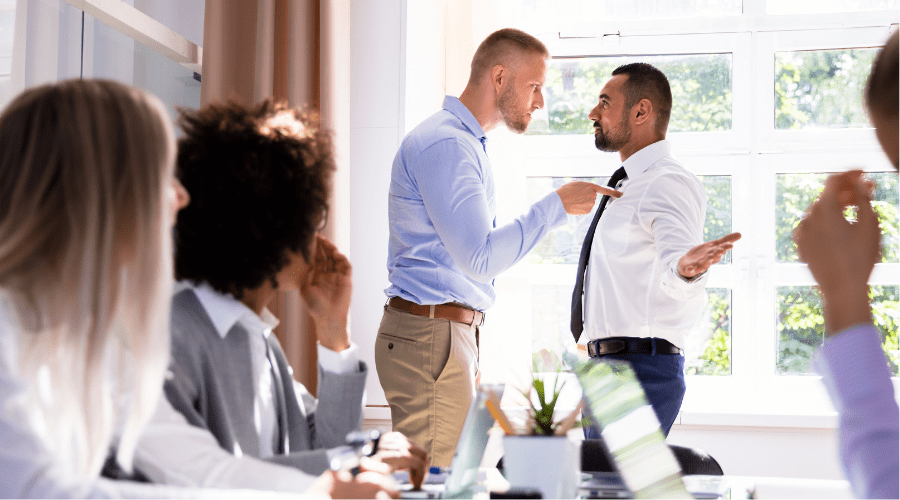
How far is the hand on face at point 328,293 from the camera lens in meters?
1.06

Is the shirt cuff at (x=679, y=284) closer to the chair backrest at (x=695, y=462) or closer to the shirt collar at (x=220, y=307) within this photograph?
the chair backrest at (x=695, y=462)

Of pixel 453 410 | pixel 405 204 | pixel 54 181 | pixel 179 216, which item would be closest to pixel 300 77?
pixel 405 204

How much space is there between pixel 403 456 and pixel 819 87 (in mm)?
2811

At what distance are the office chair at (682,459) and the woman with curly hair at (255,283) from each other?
18.1 inches

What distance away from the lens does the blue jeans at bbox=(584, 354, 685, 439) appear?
208 centimetres

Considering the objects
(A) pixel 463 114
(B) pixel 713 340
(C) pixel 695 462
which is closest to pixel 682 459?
(C) pixel 695 462

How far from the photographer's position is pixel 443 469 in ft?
3.67

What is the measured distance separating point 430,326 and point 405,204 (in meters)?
0.33

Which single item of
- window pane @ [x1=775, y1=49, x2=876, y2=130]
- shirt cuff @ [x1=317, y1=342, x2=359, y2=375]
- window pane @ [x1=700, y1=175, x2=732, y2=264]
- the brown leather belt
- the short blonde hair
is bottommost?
shirt cuff @ [x1=317, y1=342, x2=359, y2=375]

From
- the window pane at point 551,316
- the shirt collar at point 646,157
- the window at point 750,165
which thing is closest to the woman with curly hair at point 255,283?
the shirt collar at point 646,157

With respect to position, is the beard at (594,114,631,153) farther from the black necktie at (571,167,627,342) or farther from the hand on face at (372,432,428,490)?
the hand on face at (372,432,428,490)

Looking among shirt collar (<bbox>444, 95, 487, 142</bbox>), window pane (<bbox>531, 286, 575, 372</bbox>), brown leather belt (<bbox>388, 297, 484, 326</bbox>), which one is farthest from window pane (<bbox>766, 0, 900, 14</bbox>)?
brown leather belt (<bbox>388, 297, 484, 326</bbox>)

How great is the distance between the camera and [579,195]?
1.75m

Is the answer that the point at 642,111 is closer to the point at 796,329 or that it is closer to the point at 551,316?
the point at 551,316
